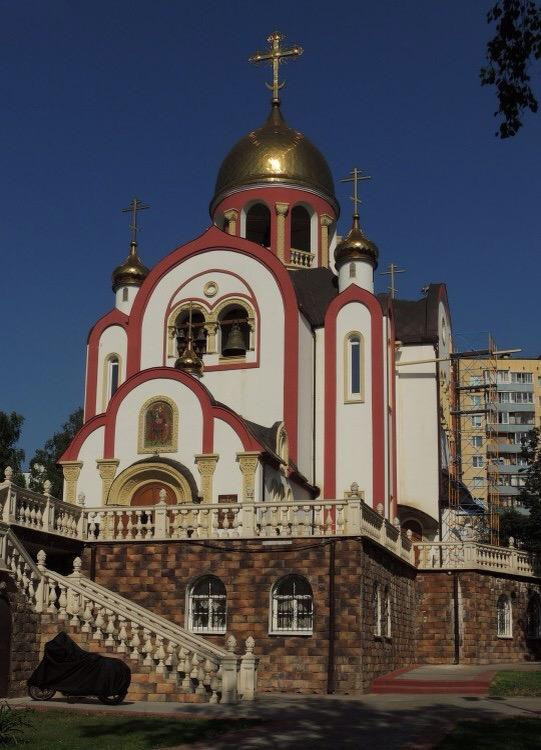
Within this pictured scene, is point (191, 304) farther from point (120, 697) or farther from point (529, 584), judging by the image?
point (120, 697)

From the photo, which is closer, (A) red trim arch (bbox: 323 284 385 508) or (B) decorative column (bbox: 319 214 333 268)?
(A) red trim arch (bbox: 323 284 385 508)

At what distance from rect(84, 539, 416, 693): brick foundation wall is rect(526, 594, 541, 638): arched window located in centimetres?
796

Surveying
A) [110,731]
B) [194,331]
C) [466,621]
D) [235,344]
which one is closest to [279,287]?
[235,344]

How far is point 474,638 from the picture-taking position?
2745 cm

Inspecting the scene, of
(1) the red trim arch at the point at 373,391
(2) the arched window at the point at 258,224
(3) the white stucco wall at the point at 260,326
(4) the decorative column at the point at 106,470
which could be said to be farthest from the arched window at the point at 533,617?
(2) the arched window at the point at 258,224

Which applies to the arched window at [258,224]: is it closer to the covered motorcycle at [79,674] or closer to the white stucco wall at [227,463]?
the white stucco wall at [227,463]

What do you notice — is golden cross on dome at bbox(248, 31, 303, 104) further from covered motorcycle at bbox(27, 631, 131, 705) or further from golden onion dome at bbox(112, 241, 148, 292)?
covered motorcycle at bbox(27, 631, 131, 705)

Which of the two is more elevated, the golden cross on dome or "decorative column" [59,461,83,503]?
the golden cross on dome

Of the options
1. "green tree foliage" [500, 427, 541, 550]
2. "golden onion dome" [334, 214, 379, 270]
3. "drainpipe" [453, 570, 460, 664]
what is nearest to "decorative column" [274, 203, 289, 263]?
"golden onion dome" [334, 214, 379, 270]

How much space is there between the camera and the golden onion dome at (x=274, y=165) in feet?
123

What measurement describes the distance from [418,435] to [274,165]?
37.9 feet

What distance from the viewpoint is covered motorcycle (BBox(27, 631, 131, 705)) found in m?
16.9

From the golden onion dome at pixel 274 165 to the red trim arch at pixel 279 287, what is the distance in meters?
6.43

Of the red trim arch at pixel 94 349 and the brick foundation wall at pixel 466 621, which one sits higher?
the red trim arch at pixel 94 349
